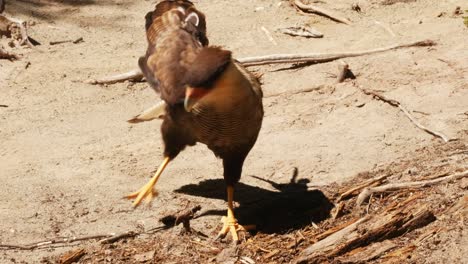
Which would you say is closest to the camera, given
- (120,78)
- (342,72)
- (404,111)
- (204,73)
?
(204,73)

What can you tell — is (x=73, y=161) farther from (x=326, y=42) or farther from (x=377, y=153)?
(x=326, y=42)

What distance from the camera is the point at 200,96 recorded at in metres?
4.89

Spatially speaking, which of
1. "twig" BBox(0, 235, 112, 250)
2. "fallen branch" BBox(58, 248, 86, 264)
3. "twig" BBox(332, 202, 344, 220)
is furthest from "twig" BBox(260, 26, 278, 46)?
"fallen branch" BBox(58, 248, 86, 264)

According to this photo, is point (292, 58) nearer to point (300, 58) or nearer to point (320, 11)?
point (300, 58)

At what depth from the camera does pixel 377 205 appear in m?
5.47

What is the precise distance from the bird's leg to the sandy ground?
14cm

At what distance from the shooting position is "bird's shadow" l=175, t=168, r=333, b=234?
18.3 feet

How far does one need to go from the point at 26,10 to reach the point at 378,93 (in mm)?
3988

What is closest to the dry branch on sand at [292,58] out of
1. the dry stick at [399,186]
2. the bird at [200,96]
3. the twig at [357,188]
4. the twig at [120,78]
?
the twig at [120,78]

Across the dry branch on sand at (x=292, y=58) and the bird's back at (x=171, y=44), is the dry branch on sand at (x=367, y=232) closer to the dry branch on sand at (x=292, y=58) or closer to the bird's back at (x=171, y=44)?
the bird's back at (x=171, y=44)

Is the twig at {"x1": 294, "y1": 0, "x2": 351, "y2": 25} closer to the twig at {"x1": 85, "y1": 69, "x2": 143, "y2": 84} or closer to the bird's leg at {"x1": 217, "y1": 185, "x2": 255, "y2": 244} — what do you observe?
the twig at {"x1": 85, "y1": 69, "x2": 143, "y2": 84}

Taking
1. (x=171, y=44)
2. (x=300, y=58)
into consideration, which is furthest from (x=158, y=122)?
(x=171, y=44)

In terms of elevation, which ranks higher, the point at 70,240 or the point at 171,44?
the point at 171,44

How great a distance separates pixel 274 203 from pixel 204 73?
1400mm
